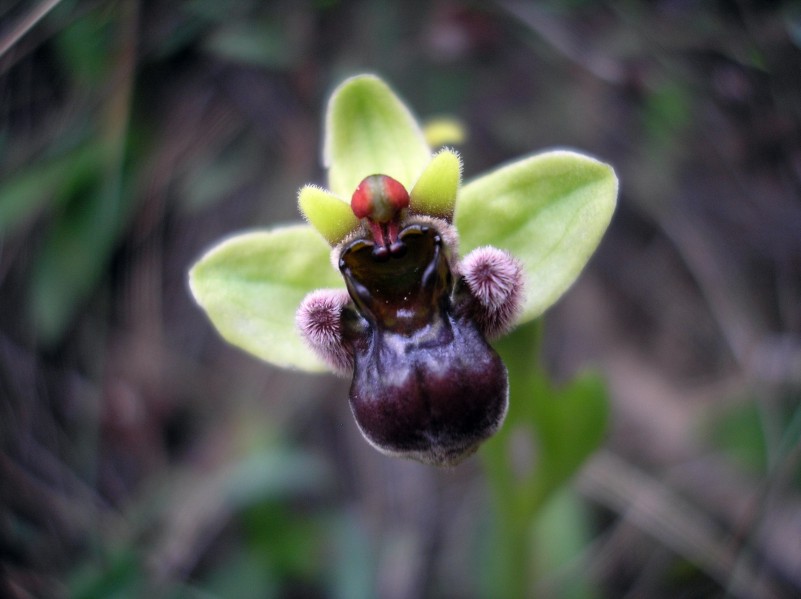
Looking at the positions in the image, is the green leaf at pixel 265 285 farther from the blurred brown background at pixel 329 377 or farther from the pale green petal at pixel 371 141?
the blurred brown background at pixel 329 377

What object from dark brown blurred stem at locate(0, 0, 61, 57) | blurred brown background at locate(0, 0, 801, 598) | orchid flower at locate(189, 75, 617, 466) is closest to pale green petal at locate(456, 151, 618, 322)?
orchid flower at locate(189, 75, 617, 466)

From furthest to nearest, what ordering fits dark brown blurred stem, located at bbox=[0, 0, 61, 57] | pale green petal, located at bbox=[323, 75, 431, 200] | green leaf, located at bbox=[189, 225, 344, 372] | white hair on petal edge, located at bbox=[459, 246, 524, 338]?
1. dark brown blurred stem, located at bbox=[0, 0, 61, 57]
2. pale green petal, located at bbox=[323, 75, 431, 200]
3. green leaf, located at bbox=[189, 225, 344, 372]
4. white hair on petal edge, located at bbox=[459, 246, 524, 338]

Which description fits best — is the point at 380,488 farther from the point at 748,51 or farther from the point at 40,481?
the point at 748,51

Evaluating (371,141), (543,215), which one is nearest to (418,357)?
(543,215)

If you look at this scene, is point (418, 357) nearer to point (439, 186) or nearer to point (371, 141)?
point (439, 186)

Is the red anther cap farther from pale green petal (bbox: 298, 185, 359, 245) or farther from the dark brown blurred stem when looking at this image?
the dark brown blurred stem

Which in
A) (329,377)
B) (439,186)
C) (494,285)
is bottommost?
(329,377)

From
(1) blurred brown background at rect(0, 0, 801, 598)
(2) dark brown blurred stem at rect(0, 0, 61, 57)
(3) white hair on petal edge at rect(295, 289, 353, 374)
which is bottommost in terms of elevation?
(1) blurred brown background at rect(0, 0, 801, 598)

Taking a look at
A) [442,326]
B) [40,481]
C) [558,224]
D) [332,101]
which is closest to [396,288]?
[442,326]
